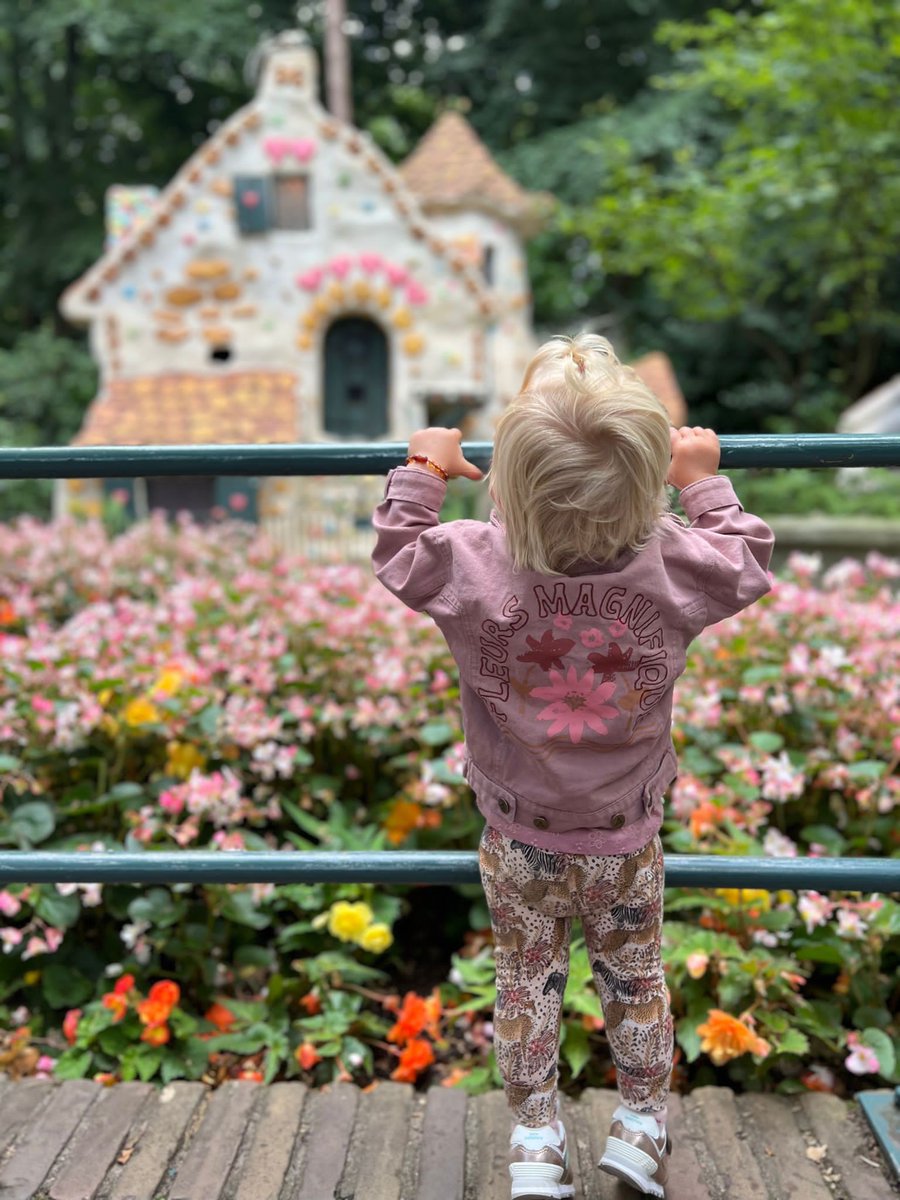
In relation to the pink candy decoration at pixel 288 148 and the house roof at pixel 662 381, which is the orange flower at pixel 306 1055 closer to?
the pink candy decoration at pixel 288 148

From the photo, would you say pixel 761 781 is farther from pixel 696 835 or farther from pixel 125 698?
pixel 125 698

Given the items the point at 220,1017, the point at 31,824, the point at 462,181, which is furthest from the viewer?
the point at 462,181

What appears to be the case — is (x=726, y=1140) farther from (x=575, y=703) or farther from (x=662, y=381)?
(x=662, y=381)

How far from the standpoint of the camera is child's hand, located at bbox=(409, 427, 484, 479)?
1.39 m

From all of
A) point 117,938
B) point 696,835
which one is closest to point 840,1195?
point 696,835

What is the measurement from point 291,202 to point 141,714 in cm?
963

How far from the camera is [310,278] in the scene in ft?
36.6

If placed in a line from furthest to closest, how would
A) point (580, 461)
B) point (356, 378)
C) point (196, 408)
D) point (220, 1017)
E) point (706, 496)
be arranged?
point (356, 378), point (196, 408), point (220, 1017), point (706, 496), point (580, 461)

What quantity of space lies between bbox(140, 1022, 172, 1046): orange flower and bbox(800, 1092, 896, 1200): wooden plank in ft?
3.79

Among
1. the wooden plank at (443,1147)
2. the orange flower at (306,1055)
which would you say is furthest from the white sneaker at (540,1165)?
the orange flower at (306,1055)

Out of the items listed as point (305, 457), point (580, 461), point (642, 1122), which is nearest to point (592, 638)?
point (580, 461)

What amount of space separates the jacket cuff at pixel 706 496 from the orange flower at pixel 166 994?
1.36 meters

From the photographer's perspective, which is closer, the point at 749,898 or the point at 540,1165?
the point at 540,1165

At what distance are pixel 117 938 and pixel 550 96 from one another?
63.9 feet
